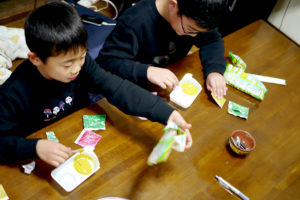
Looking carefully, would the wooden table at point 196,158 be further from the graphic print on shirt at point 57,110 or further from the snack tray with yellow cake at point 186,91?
the graphic print on shirt at point 57,110

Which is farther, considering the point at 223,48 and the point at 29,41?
the point at 223,48

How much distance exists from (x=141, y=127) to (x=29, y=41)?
521mm

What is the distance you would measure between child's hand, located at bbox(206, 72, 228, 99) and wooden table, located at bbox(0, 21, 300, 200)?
37 millimetres

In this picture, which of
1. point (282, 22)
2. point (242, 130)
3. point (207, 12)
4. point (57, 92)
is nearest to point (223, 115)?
point (242, 130)

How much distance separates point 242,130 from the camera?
1109 millimetres

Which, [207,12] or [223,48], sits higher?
→ [207,12]

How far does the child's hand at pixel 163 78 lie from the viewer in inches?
45.9

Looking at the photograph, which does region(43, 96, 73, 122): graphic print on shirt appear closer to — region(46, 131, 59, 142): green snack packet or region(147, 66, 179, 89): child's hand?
region(46, 131, 59, 142): green snack packet

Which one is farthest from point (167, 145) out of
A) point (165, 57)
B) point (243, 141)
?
point (165, 57)

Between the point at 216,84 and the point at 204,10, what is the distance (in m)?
0.35

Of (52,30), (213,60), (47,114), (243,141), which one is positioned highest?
(52,30)

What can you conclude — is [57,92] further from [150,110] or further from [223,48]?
[223,48]

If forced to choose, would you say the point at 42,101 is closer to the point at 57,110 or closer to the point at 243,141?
the point at 57,110

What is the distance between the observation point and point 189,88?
1.22 meters
